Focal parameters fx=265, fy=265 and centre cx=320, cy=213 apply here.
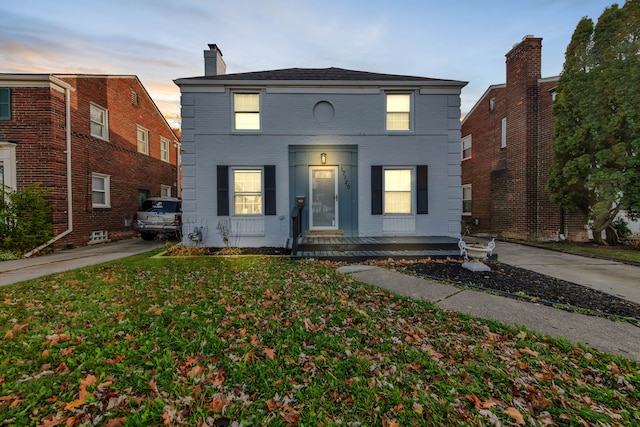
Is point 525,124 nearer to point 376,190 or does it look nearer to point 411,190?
point 411,190

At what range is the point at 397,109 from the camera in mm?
9125

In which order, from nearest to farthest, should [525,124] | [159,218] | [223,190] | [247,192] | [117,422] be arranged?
[117,422], [223,190], [247,192], [525,124], [159,218]

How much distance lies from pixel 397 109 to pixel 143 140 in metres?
12.9

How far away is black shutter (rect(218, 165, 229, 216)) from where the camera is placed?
28.7 ft

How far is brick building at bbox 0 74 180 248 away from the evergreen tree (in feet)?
55.5

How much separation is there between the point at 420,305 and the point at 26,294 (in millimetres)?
6347

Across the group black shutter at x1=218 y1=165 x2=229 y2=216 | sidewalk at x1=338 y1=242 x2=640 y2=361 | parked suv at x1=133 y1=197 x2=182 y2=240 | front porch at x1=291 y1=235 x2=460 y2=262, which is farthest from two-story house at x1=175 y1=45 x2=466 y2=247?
sidewalk at x1=338 y1=242 x2=640 y2=361

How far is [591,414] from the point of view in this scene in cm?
189

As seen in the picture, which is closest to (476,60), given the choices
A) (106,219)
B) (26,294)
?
(26,294)

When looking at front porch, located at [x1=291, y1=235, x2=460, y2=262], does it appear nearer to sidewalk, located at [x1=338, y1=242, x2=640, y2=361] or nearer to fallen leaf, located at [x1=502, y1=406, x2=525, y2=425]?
sidewalk, located at [x1=338, y1=242, x2=640, y2=361]

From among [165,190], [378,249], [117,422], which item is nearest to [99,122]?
[165,190]

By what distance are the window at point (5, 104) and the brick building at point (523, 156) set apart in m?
18.1

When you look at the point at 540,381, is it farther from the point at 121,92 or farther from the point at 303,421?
the point at 121,92

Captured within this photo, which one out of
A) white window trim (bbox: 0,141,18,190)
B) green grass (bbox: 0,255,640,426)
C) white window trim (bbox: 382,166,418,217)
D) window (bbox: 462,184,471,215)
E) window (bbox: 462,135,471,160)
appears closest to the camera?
green grass (bbox: 0,255,640,426)
